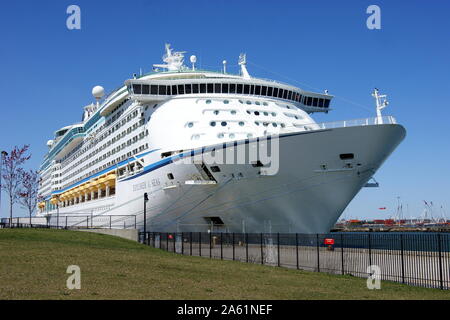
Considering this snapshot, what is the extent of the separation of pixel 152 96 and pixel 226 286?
22.8 metres

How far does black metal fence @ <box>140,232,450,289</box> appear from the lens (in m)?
18.4

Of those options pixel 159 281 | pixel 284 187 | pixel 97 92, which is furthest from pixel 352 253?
pixel 97 92

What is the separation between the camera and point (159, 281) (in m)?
14.1

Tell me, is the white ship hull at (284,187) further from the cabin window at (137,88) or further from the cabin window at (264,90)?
the cabin window at (264,90)

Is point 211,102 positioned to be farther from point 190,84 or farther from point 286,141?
point 286,141

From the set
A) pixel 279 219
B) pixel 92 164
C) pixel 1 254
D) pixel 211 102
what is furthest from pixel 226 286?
pixel 92 164

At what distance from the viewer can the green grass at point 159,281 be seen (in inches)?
467

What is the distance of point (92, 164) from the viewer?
55.4 metres

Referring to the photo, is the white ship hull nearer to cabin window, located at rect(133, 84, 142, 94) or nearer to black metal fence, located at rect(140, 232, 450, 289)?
black metal fence, located at rect(140, 232, 450, 289)

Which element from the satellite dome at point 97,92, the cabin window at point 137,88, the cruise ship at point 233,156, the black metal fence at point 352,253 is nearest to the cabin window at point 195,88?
the cruise ship at point 233,156

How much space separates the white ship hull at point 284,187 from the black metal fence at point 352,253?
83.6 inches

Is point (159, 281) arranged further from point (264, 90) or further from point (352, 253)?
point (264, 90)

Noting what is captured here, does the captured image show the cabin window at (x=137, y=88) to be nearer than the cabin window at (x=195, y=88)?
No

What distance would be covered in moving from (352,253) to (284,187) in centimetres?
547
